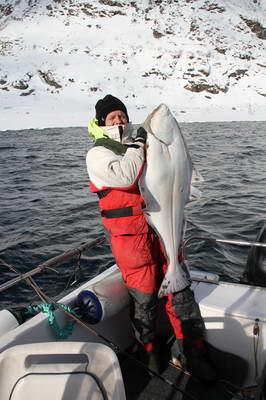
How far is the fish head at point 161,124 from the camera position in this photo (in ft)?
7.06

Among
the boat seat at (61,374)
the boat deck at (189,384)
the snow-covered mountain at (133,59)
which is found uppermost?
the boat seat at (61,374)

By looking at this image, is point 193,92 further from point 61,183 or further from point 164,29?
point 61,183

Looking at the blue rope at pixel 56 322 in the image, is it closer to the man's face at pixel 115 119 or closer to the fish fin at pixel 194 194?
the fish fin at pixel 194 194

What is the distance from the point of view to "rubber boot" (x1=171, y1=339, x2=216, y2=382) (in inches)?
107

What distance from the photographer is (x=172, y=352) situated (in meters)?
3.03

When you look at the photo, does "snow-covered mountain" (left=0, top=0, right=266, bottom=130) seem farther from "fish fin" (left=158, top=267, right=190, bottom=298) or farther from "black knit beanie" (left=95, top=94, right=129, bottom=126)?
"fish fin" (left=158, top=267, right=190, bottom=298)

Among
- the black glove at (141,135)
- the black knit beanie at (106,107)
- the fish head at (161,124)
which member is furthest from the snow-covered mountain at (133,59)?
the fish head at (161,124)

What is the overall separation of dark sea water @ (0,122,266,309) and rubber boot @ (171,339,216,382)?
39.8 inches

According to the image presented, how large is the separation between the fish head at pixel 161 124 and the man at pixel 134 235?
3.8 inches

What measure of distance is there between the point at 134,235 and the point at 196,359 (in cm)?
107

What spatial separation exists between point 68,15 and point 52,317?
76.6 m

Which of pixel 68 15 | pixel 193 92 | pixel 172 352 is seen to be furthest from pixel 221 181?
pixel 68 15

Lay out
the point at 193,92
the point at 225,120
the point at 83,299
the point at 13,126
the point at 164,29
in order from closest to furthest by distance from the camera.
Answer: the point at 83,299 < the point at 13,126 < the point at 225,120 < the point at 193,92 < the point at 164,29

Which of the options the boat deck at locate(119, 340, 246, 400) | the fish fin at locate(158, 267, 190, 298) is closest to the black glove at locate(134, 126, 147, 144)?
the fish fin at locate(158, 267, 190, 298)
